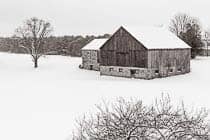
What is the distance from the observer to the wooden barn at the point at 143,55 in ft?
143

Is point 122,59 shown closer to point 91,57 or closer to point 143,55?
point 143,55

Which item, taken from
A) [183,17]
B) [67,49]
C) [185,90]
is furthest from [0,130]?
[183,17]

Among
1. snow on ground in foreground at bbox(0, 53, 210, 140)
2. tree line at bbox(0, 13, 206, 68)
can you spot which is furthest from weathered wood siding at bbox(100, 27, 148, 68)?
tree line at bbox(0, 13, 206, 68)

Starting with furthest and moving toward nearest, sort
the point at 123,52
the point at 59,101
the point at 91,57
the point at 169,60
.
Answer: the point at 91,57 → the point at 123,52 → the point at 169,60 → the point at 59,101

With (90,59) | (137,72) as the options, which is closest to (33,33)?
(90,59)

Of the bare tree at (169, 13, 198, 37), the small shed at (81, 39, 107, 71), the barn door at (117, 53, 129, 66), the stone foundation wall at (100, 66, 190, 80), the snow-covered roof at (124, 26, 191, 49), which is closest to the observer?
the stone foundation wall at (100, 66, 190, 80)

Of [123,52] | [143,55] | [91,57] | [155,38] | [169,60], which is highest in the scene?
[155,38]

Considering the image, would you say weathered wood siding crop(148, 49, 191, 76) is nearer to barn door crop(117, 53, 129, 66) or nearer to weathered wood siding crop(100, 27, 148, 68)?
weathered wood siding crop(100, 27, 148, 68)

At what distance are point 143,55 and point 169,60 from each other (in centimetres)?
473

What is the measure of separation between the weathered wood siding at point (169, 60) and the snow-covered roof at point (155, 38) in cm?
72

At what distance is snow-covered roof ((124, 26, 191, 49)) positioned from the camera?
4475cm

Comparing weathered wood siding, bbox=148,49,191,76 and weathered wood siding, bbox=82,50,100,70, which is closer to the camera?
weathered wood siding, bbox=148,49,191,76

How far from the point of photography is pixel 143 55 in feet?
143

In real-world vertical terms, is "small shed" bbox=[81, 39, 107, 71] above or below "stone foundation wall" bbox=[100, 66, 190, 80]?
above
